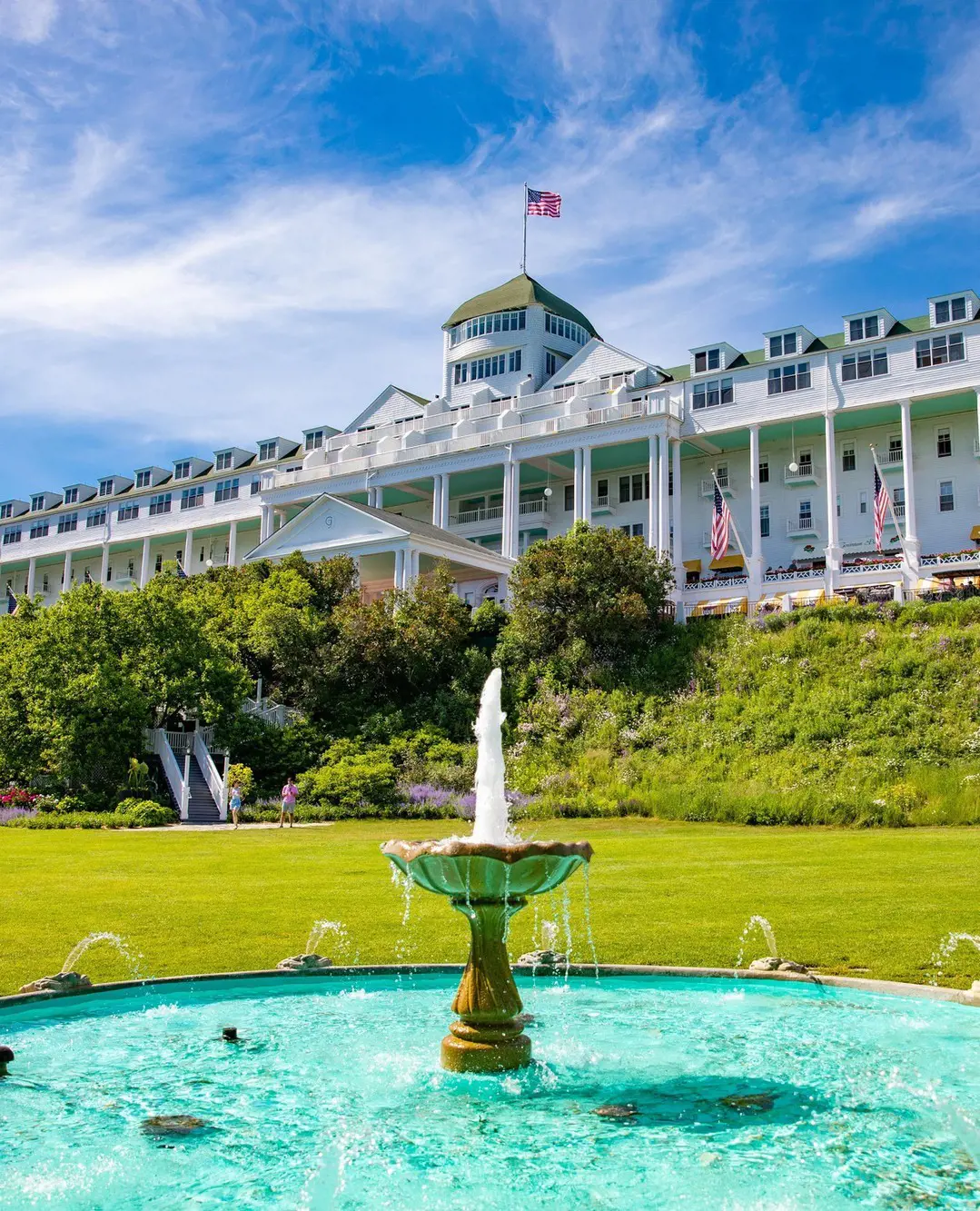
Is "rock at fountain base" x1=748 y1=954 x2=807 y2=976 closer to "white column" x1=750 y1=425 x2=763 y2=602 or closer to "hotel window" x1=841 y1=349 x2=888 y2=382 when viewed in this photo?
"white column" x1=750 y1=425 x2=763 y2=602

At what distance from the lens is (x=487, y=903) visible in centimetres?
879

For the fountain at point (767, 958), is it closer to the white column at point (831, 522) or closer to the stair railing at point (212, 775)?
the stair railing at point (212, 775)

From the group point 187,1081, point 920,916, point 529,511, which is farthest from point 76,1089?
point 529,511

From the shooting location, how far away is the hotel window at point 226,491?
73.3 m

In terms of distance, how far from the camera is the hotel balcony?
51.8 meters

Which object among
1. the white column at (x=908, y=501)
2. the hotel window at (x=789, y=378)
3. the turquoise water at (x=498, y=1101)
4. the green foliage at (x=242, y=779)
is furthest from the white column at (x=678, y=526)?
the turquoise water at (x=498, y=1101)

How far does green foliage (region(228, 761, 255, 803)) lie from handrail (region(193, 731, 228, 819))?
1.21 feet

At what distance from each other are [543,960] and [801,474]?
4404cm

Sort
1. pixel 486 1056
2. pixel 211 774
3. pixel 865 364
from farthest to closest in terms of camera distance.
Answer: pixel 865 364
pixel 211 774
pixel 486 1056

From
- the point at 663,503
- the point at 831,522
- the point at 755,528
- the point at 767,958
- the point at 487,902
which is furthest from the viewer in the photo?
the point at 663,503

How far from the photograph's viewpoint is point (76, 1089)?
26.9ft

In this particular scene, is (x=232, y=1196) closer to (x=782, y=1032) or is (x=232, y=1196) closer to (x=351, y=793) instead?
(x=782, y=1032)

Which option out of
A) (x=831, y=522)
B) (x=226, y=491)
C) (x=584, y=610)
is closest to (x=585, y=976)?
(x=584, y=610)

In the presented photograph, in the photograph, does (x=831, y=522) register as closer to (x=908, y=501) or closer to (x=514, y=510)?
(x=908, y=501)
